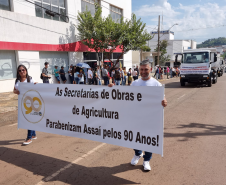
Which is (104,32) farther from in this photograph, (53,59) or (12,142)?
(12,142)

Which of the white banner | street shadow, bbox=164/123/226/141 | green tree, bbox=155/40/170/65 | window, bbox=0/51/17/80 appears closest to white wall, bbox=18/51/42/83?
window, bbox=0/51/17/80

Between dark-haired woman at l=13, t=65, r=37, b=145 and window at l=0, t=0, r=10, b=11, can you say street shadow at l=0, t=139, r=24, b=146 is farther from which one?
window at l=0, t=0, r=10, b=11

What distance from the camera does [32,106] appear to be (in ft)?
14.7

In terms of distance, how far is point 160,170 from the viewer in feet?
11.3

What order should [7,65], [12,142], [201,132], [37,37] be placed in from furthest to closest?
[37,37] < [7,65] < [201,132] < [12,142]

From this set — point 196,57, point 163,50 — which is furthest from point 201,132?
point 163,50

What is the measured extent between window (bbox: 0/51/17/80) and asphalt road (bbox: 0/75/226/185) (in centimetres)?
861

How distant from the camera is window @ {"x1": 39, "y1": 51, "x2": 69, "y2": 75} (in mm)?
15172

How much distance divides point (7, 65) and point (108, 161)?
39.2 ft

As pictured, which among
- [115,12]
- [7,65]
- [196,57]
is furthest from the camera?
[115,12]

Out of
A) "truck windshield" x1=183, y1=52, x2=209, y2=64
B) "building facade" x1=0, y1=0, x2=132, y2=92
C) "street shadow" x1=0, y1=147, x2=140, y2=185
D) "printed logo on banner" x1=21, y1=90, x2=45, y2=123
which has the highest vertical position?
"building facade" x1=0, y1=0, x2=132, y2=92

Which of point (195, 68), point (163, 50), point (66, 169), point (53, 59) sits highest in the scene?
point (163, 50)

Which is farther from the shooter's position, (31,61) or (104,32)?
(104,32)

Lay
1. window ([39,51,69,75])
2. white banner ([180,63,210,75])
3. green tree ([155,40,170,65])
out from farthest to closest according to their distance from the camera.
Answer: green tree ([155,40,170,65]), window ([39,51,69,75]), white banner ([180,63,210,75])
